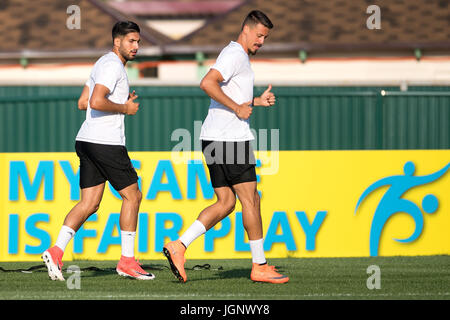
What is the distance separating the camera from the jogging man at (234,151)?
26.5 feet

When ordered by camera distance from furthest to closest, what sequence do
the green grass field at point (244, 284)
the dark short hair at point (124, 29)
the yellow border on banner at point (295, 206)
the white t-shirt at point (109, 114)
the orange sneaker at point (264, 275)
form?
the yellow border on banner at point (295, 206)
the dark short hair at point (124, 29)
the white t-shirt at point (109, 114)
the orange sneaker at point (264, 275)
the green grass field at point (244, 284)

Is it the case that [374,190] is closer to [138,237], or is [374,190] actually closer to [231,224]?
[231,224]

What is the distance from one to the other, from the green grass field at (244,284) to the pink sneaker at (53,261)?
0.21ft

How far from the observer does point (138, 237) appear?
10.9 meters

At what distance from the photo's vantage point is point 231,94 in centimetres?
816

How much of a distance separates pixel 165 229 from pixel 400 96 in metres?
2.99

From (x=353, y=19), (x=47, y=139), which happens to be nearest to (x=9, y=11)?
(x=353, y=19)

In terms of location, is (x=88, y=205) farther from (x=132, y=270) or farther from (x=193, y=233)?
(x=193, y=233)

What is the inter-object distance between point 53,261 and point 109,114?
4.06 ft

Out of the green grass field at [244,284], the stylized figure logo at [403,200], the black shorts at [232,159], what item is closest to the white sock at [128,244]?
the green grass field at [244,284]

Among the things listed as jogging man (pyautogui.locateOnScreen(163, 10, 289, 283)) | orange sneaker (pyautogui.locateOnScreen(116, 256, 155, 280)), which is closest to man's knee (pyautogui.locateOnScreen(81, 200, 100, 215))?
orange sneaker (pyautogui.locateOnScreen(116, 256, 155, 280))

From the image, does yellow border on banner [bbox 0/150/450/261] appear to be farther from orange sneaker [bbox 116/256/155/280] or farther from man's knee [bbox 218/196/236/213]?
man's knee [bbox 218/196/236/213]

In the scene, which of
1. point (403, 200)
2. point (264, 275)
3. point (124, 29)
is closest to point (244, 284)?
point (264, 275)

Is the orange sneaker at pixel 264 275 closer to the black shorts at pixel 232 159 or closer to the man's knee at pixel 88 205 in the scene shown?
the black shorts at pixel 232 159
